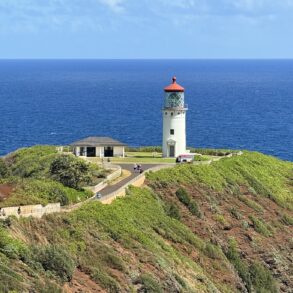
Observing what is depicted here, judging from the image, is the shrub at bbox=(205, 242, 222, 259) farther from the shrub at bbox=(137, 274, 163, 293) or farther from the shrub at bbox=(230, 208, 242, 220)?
the shrub at bbox=(137, 274, 163, 293)

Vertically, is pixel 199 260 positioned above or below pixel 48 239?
below

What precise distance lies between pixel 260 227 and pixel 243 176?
29.4 ft

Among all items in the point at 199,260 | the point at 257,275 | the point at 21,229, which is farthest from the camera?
the point at 257,275

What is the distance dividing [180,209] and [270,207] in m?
9.70

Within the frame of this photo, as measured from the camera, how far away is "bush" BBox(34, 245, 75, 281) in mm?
35656

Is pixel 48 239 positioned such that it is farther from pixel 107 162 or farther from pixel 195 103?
pixel 195 103

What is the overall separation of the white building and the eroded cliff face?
8959 mm

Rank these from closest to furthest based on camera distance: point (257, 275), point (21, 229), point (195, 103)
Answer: point (21, 229)
point (257, 275)
point (195, 103)

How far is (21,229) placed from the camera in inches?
1526

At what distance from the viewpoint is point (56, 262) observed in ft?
117

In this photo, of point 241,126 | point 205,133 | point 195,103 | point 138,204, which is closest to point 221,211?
point 138,204

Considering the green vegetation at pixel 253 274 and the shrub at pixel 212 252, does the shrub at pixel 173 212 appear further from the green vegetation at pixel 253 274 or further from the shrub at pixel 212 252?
the green vegetation at pixel 253 274

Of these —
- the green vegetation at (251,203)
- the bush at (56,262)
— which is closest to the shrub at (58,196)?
the bush at (56,262)

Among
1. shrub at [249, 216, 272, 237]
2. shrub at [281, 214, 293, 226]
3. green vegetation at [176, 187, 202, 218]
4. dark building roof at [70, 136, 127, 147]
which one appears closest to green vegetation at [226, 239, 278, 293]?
green vegetation at [176, 187, 202, 218]
